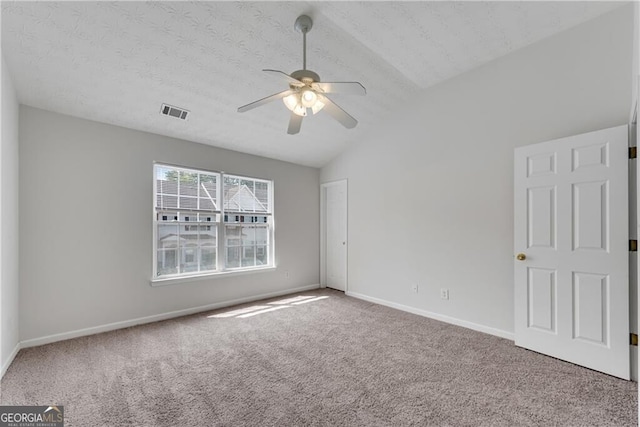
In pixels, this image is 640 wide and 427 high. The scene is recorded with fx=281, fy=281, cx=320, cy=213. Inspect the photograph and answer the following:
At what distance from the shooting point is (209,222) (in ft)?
13.9

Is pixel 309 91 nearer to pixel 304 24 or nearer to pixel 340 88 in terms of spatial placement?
pixel 340 88

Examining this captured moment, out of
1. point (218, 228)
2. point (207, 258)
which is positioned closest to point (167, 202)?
point (218, 228)

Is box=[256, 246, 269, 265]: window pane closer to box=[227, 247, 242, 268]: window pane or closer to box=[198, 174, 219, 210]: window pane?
box=[227, 247, 242, 268]: window pane

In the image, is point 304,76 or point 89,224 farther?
point 89,224

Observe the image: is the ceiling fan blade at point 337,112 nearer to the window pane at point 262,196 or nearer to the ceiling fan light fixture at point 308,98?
the ceiling fan light fixture at point 308,98

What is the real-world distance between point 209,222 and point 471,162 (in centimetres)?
370

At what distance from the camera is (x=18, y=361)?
2588 millimetres

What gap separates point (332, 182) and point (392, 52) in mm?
2620

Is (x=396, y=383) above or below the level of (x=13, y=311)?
below

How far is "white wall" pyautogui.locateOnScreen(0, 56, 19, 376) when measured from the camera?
7.72ft

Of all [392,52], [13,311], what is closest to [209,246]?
[13,311]

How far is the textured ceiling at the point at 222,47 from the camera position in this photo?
234 cm

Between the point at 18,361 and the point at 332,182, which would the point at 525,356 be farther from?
the point at 18,361

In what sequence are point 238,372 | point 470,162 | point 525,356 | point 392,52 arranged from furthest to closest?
point 470,162 < point 392,52 < point 525,356 < point 238,372
